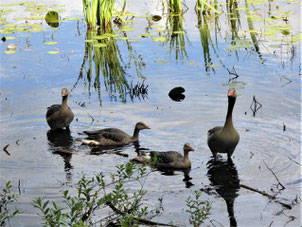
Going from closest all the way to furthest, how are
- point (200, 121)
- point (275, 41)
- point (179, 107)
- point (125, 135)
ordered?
point (125, 135) < point (200, 121) < point (179, 107) < point (275, 41)

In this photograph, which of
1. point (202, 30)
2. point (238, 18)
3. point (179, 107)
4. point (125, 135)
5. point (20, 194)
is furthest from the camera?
point (238, 18)

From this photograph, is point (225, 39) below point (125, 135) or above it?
above

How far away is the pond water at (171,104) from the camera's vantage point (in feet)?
24.7

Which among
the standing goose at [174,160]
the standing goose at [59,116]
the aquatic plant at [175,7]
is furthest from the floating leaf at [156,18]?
the standing goose at [174,160]

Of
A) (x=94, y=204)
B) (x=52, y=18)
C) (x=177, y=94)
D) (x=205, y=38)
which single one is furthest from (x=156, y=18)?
(x=94, y=204)

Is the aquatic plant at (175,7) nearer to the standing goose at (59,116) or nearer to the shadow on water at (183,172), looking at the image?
the standing goose at (59,116)

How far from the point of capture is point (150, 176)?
812 cm

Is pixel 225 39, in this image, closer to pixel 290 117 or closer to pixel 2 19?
pixel 290 117

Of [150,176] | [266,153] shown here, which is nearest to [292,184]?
[266,153]

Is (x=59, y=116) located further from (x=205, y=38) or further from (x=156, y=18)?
(x=156, y=18)

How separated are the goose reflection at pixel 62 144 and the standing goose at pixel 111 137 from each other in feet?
1.20

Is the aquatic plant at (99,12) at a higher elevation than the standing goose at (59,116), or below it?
higher

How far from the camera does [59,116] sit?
9.95m

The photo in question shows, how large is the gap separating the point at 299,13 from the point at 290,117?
33.2 feet
